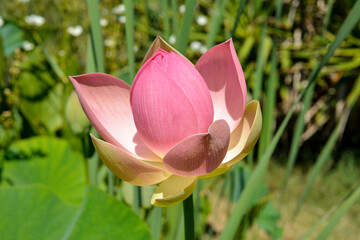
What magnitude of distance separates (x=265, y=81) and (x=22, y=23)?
1.23m

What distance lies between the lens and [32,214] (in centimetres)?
49

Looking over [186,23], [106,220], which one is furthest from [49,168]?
[186,23]

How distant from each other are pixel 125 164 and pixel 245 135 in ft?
0.35

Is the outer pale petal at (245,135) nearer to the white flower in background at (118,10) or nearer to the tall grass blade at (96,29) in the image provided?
the tall grass blade at (96,29)

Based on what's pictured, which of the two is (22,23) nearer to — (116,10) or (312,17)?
(116,10)

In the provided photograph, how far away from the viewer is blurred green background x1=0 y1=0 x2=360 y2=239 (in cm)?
42

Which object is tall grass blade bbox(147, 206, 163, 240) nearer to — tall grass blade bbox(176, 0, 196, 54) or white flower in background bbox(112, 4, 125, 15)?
tall grass blade bbox(176, 0, 196, 54)

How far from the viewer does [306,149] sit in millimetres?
2199

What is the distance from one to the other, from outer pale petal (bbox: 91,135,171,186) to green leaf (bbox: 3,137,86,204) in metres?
0.60

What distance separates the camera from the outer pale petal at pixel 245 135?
0.28 m

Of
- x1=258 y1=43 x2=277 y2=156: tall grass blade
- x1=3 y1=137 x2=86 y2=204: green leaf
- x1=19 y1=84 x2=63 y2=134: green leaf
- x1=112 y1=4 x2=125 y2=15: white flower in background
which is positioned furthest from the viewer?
x1=112 y1=4 x2=125 y2=15: white flower in background

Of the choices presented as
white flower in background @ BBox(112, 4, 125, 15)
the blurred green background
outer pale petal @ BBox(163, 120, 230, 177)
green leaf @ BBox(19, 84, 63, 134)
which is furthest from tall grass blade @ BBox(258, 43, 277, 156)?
white flower in background @ BBox(112, 4, 125, 15)

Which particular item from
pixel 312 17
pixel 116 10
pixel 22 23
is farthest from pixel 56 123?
pixel 312 17

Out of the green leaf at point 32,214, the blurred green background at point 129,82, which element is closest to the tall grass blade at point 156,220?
the blurred green background at point 129,82
